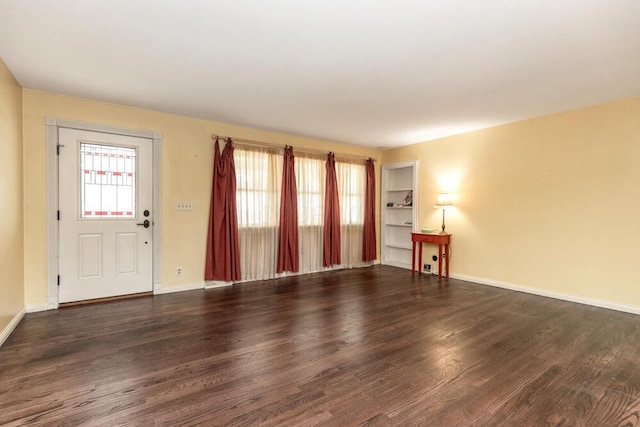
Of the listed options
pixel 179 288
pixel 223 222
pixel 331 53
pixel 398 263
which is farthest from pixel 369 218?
pixel 331 53

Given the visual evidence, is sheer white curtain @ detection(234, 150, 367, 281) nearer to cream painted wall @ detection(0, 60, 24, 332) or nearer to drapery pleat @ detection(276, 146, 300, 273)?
drapery pleat @ detection(276, 146, 300, 273)

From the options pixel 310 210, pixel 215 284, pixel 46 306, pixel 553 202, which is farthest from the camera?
pixel 310 210

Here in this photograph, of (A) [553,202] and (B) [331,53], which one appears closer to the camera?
(B) [331,53]

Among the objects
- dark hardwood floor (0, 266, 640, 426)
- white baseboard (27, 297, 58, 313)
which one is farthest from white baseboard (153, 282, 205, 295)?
white baseboard (27, 297, 58, 313)

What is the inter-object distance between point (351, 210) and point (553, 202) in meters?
3.31

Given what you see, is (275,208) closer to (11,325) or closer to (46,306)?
(46,306)

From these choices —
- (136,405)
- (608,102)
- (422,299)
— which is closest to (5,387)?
(136,405)

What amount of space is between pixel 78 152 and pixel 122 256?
4.56ft

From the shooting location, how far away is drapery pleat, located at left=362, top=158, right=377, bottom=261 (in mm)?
6535

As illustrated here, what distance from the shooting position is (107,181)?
404 cm

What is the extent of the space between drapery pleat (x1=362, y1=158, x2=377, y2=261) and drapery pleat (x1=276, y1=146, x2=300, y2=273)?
1668 mm

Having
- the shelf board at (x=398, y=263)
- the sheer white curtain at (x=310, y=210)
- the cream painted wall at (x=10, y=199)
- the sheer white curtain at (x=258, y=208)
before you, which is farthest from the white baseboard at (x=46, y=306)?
the shelf board at (x=398, y=263)


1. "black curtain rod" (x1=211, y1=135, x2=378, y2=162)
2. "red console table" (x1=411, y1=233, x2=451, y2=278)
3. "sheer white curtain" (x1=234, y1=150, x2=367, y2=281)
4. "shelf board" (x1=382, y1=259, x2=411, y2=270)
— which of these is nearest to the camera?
"black curtain rod" (x1=211, y1=135, x2=378, y2=162)

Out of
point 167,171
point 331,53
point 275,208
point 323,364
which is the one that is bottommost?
point 323,364
